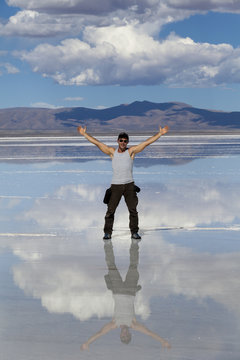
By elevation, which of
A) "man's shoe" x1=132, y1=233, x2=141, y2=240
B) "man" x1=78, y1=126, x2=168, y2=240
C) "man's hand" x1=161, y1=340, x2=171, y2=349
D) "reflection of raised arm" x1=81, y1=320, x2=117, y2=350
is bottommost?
"man's shoe" x1=132, y1=233, x2=141, y2=240

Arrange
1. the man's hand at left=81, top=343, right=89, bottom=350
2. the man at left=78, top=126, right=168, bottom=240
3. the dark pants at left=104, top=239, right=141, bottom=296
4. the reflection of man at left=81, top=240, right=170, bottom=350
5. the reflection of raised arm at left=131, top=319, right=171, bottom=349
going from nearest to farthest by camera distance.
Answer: the man's hand at left=81, top=343, right=89, bottom=350 → the reflection of raised arm at left=131, top=319, right=171, bottom=349 → the reflection of man at left=81, top=240, right=170, bottom=350 → the dark pants at left=104, top=239, right=141, bottom=296 → the man at left=78, top=126, right=168, bottom=240

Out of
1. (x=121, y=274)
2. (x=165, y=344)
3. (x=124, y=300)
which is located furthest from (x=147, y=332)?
(x=121, y=274)

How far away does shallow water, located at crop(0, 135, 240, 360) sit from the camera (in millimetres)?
5473

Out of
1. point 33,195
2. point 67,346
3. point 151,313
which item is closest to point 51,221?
point 33,195

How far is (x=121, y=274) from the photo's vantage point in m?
8.33

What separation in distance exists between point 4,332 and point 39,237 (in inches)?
218

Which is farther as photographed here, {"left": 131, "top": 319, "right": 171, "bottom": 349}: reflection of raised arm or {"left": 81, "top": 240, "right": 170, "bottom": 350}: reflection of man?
{"left": 81, "top": 240, "right": 170, "bottom": 350}: reflection of man

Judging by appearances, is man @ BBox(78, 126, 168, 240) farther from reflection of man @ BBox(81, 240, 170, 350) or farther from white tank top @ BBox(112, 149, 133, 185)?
reflection of man @ BBox(81, 240, 170, 350)

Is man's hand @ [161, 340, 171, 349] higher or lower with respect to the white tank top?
lower

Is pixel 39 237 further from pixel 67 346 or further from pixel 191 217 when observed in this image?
pixel 67 346

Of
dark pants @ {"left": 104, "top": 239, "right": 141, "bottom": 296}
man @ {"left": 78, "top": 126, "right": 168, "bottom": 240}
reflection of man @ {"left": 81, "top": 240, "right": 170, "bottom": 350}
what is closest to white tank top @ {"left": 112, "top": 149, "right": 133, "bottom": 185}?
man @ {"left": 78, "top": 126, "right": 168, "bottom": 240}

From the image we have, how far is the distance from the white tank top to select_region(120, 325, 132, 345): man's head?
17.3 feet

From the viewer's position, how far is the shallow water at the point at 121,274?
547cm

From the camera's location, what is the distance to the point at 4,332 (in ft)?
19.1
